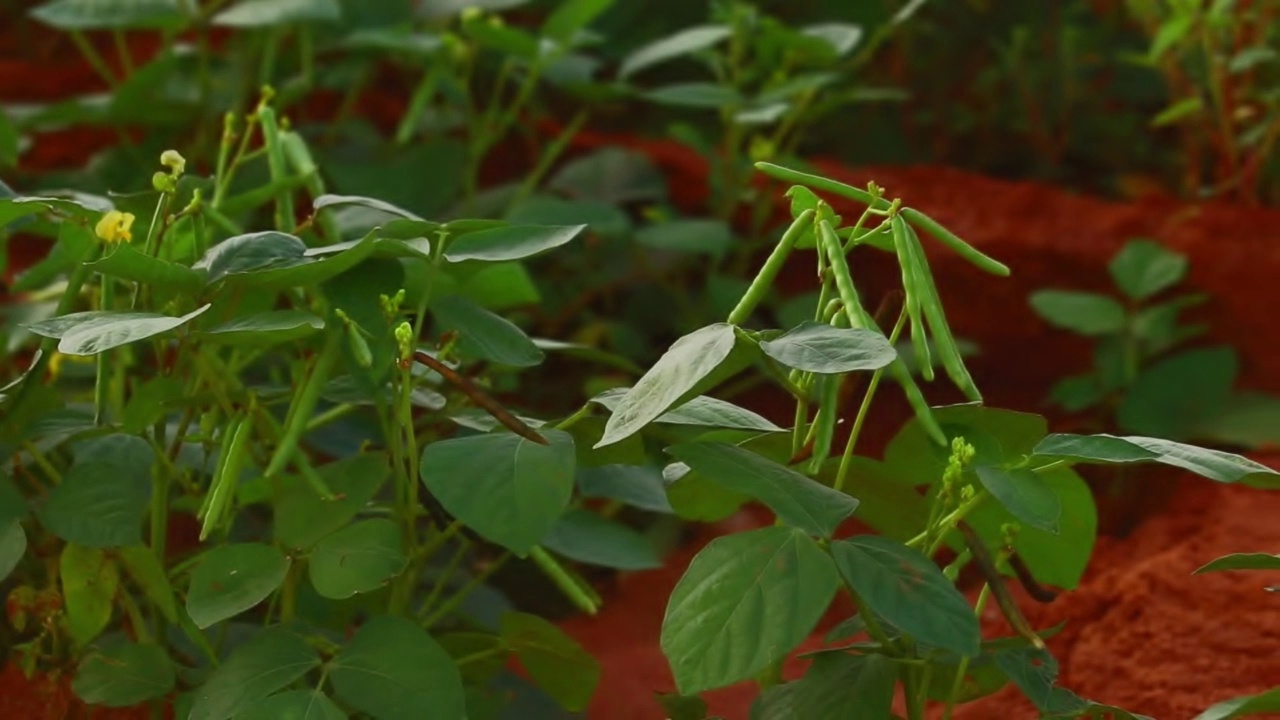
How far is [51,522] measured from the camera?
0.77 m

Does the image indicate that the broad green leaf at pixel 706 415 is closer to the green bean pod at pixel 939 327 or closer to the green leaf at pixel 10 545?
the green bean pod at pixel 939 327

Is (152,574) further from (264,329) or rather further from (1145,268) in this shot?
(1145,268)

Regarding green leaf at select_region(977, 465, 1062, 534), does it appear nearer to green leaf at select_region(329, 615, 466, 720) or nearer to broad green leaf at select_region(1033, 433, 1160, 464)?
broad green leaf at select_region(1033, 433, 1160, 464)

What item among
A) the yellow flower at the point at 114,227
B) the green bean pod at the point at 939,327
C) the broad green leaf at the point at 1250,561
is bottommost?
the broad green leaf at the point at 1250,561

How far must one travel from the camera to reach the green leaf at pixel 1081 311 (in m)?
1.44

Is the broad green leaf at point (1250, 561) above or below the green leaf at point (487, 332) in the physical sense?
below

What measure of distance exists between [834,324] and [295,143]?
42 centimetres

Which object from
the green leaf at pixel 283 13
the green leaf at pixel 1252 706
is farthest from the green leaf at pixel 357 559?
the green leaf at pixel 283 13

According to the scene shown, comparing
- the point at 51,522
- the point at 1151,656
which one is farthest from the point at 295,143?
the point at 1151,656

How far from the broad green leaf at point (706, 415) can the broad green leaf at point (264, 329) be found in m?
0.13

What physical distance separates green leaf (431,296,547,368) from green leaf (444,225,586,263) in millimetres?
25

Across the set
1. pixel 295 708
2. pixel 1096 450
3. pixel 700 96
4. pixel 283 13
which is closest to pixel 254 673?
pixel 295 708

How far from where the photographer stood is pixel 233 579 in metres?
0.73

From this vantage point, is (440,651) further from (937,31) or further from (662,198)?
(937,31)
